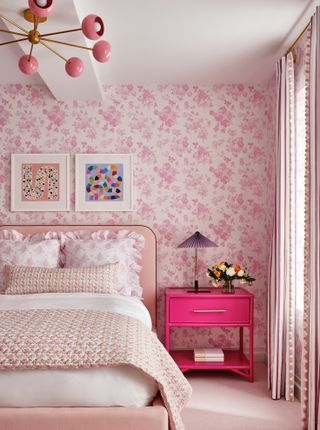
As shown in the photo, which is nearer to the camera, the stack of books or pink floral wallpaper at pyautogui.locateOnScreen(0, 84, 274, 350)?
the stack of books

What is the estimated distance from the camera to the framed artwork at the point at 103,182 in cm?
449

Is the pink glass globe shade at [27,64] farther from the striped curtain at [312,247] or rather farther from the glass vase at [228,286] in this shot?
the glass vase at [228,286]

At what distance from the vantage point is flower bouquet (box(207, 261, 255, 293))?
13.3 ft

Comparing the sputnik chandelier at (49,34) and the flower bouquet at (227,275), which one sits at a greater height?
the sputnik chandelier at (49,34)

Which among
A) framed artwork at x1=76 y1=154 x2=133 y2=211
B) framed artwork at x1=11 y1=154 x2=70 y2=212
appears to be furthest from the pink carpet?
framed artwork at x1=11 y1=154 x2=70 y2=212

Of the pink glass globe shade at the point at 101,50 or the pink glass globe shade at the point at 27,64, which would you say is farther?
the pink glass globe shade at the point at 27,64

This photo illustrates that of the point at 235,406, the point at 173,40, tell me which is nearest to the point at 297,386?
the point at 235,406

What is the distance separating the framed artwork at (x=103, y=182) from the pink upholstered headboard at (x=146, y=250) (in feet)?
0.59

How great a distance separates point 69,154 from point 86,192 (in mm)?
377

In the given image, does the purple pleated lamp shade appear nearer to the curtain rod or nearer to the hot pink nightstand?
the hot pink nightstand

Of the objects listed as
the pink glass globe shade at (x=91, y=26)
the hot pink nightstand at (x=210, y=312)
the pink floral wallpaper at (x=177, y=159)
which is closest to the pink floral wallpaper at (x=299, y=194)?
the hot pink nightstand at (x=210, y=312)

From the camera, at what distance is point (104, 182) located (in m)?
4.50

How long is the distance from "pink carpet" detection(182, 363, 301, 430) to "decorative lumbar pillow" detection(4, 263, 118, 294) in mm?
1021

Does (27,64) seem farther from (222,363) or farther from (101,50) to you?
(222,363)
